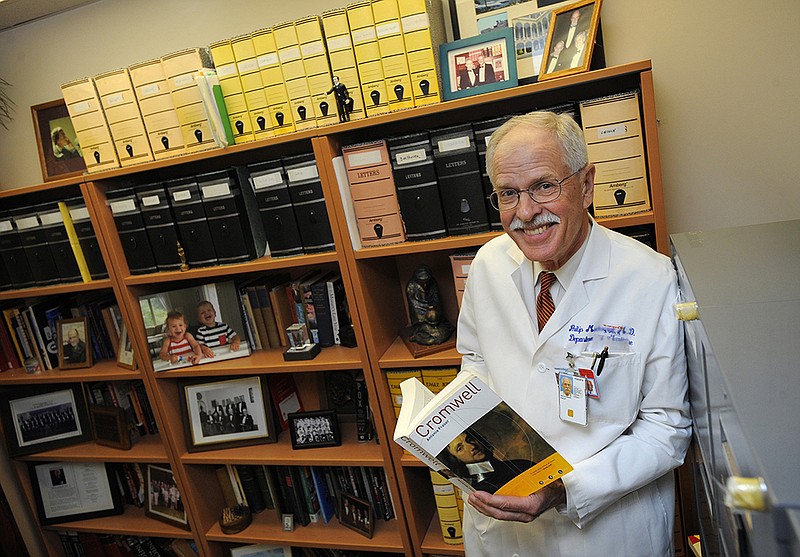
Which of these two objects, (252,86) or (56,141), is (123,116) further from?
(56,141)

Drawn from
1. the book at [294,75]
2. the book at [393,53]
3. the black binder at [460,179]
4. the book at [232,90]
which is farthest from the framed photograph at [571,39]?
the book at [232,90]

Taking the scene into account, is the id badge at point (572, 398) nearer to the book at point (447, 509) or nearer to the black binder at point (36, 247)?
the book at point (447, 509)

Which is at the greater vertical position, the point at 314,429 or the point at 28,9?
the point at 28,9

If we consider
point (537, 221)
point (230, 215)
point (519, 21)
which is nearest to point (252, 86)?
point (230, 215)

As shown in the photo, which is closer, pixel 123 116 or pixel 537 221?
pixel 537 221

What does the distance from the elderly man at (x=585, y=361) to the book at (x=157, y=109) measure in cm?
119

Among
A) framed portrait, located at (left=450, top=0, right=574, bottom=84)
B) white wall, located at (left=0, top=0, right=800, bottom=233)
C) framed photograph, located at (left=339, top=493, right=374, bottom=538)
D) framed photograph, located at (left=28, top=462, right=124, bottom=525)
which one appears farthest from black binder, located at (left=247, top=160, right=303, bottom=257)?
framed photograph, located at (left=28, top=462, right=124, bottom=525)

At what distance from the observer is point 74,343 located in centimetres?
237

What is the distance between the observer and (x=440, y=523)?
2068mm

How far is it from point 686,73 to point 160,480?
2559 millimetres

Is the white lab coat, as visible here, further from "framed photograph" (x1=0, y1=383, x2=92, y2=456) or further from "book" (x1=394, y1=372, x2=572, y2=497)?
"framed photograph" (x1=0, y1=383, x2=92, y2=456)

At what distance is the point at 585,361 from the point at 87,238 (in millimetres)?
1855

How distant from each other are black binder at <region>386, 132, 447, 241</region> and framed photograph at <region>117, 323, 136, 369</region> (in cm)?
130

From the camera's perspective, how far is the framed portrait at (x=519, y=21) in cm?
172
